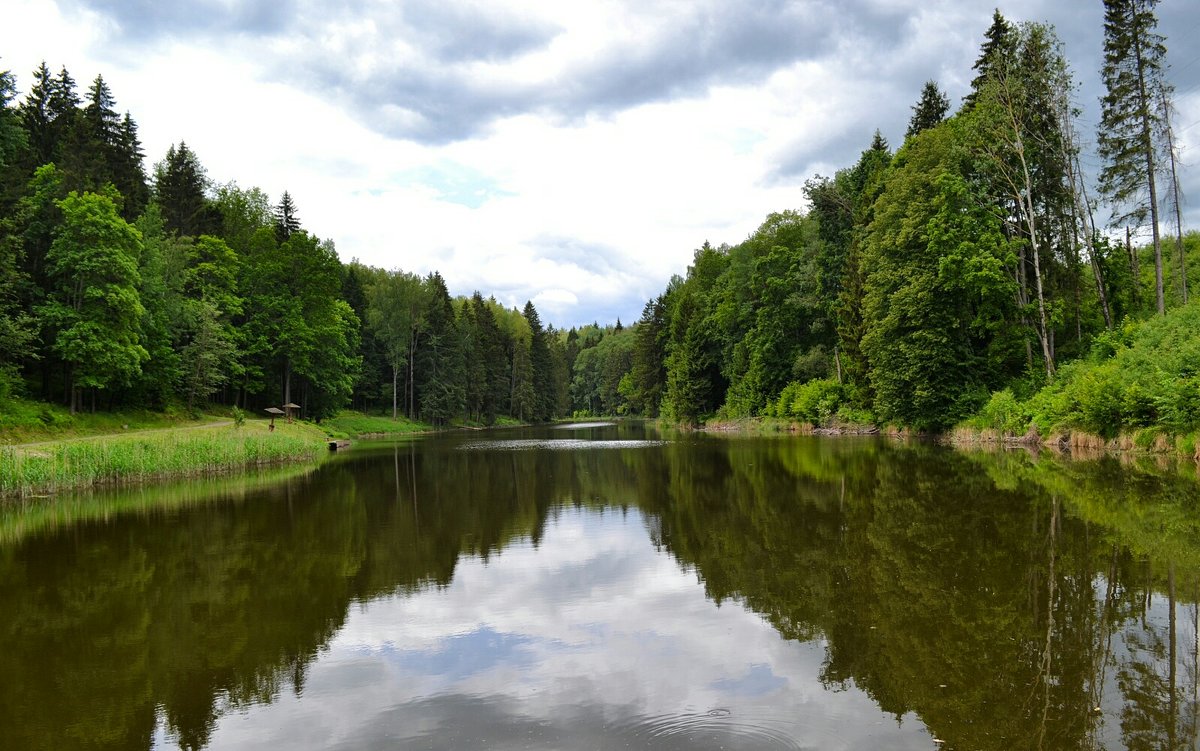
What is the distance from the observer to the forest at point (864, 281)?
31109mm

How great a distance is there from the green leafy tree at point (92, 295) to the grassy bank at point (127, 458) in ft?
23.0

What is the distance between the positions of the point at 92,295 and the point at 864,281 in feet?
137

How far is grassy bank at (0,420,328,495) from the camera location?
20.6 meters

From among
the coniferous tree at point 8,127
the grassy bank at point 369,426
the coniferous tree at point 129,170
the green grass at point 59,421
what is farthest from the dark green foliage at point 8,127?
the grassy bank at point 369,426

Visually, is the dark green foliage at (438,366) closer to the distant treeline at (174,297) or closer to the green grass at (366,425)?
the distant treeline at (174,297)

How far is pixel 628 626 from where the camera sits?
8.21m

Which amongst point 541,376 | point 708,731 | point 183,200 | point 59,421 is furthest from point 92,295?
point 541,376

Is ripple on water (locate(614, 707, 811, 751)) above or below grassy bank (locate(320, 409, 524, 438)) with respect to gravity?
below

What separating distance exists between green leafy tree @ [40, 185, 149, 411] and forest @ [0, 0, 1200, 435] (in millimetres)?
129

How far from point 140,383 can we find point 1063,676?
43704 millimetres

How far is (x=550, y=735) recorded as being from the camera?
5.38 metres

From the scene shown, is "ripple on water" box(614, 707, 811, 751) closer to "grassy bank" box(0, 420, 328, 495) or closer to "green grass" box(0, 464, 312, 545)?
"green grass" box(0, 464, 312, 545)

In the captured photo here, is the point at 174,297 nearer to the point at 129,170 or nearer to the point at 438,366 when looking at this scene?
the point at 129,170

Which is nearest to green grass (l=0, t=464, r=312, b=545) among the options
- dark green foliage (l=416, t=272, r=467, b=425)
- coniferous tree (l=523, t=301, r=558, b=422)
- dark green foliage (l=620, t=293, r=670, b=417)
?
dark green foliage (l=416, t=272, r=467, b=425)
